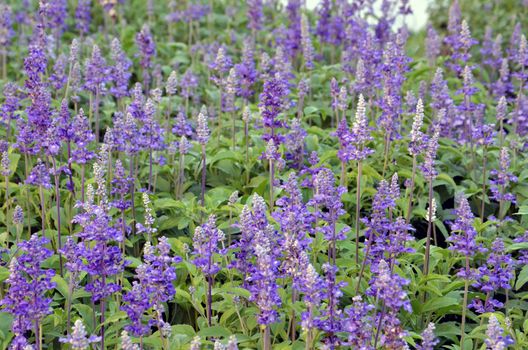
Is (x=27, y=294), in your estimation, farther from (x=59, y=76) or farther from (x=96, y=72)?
(x=59, y=76)

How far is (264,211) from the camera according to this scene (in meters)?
5.62

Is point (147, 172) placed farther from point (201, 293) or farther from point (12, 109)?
point (201, 293)

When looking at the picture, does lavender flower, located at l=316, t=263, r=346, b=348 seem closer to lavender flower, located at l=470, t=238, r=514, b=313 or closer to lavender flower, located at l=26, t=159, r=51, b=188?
lavender flower, located at l=470, t=238, r=514, b=313

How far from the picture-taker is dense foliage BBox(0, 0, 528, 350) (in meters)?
5.20

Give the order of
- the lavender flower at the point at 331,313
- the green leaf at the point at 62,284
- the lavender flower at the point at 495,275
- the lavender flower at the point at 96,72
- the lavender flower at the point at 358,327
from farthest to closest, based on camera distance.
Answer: the lavender flower at the point at 96,72
the lavender flower at the point at 495,275
the green leaf at the point at 62,284
the lavender flower at the point at 331,313
the lavender flower at the point at 358,327

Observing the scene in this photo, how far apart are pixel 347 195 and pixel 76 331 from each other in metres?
3.70

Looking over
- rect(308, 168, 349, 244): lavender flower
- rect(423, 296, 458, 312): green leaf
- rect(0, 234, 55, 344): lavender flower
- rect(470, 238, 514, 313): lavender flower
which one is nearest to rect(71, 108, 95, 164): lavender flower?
rect(0, 234, 55, 344): lavender flower

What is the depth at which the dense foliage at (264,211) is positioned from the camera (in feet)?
17.1

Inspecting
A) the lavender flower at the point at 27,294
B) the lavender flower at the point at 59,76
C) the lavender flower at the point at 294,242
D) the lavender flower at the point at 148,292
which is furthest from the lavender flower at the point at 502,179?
the lavender flower at the point at 59,76

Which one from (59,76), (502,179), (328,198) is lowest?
(502,179)

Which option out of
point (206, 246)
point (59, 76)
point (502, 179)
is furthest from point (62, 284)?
point (502, 179)

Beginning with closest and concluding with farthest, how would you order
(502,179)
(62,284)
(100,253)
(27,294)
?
(27,294), (100,253), (62,284), (502,179)

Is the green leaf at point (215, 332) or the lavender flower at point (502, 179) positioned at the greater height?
the lavender flower at point (502, 179)

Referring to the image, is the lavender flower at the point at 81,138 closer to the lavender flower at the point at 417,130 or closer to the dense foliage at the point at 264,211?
the dense foliage at the point at 264,211
